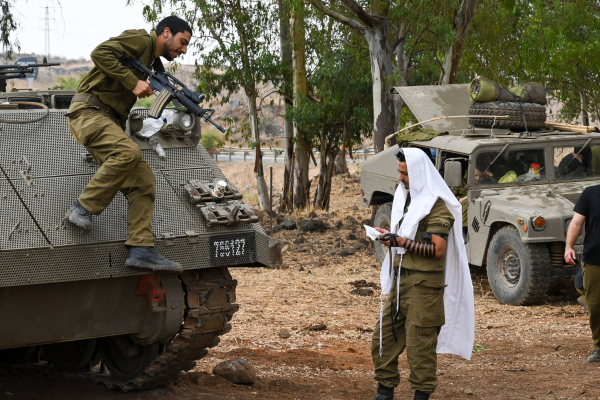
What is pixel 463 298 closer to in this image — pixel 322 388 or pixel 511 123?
pixel 322 388

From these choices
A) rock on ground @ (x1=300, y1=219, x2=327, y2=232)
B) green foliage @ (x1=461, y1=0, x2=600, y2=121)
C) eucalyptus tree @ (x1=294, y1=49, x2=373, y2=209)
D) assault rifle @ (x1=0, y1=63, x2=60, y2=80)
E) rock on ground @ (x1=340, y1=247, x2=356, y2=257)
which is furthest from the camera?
eucalyptus tree @ (x1=294, y1=49, x2=373, y2=209)

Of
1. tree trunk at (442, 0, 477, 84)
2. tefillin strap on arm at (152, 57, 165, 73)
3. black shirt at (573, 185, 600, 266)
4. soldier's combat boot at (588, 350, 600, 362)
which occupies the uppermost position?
tree trunk at (442, 0, 477, 84)

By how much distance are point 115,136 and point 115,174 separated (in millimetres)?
270

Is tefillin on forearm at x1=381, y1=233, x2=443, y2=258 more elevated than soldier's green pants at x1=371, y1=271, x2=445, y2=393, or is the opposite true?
tefillin on forearm at x1=381, y1=233, x2=443, y2=258

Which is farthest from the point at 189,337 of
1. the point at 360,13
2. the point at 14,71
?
the point at 360,13

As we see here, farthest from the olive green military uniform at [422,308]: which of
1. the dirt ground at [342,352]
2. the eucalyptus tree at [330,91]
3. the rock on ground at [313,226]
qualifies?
the eucalyptus tree at [330,91]

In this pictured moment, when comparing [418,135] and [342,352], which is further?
[418,135]

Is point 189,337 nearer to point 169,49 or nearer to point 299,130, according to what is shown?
point 169,49

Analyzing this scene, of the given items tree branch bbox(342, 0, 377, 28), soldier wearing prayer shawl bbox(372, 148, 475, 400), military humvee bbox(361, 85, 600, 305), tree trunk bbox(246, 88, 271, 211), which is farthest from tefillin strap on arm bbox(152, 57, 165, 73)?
tree trunk bbox(246, 88, 271, 211)

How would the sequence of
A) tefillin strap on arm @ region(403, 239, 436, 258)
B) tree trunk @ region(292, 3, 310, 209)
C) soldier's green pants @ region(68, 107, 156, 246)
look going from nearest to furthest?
soldier's green pants @ region(68, 107, 156, 246), tefillin strap on arm @ region(403, 239, 436, 258), tree trunk @ region(292, 3, 310, 209)

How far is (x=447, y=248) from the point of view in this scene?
5246 millimetres

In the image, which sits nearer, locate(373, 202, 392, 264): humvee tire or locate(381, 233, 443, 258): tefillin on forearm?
locate(381, 233, 443, 258): tefillin on forearm

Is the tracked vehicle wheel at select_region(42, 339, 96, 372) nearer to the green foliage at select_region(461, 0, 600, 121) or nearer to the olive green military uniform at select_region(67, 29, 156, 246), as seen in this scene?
the olive green military uniform at select_region(67, 29, 156, 246)

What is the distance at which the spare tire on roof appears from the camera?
10461 millimetres
